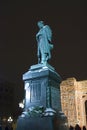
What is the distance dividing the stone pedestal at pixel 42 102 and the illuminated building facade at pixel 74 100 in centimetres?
1413

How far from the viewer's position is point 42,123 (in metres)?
13.3

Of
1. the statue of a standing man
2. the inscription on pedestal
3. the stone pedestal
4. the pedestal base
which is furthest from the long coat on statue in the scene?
the pedestal base

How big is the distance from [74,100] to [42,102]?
54.3 ft

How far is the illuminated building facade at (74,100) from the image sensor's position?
28808mm

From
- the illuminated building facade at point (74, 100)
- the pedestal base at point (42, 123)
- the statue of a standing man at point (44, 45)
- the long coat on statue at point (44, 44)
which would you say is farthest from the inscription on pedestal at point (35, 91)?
the illuminated building facade at point (74, 100)

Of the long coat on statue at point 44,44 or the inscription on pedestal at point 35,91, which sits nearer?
the inscription on pedestal at point 35,91

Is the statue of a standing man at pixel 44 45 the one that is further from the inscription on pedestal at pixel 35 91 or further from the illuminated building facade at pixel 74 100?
the illuminated building facade at pixel 74 100

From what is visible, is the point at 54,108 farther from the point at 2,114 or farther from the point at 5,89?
the point at 5,89

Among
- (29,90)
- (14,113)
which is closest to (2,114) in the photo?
(14,113)

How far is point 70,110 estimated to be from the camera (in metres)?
29.0

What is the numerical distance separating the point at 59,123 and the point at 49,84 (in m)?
2.09

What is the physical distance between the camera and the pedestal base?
13126 millimetres

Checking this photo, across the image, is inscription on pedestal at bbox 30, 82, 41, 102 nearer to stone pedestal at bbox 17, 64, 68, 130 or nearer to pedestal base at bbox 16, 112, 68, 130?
stone pedestal at bbox 17, 64, 68, 130

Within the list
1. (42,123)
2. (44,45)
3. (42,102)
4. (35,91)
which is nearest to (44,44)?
(44,45)
